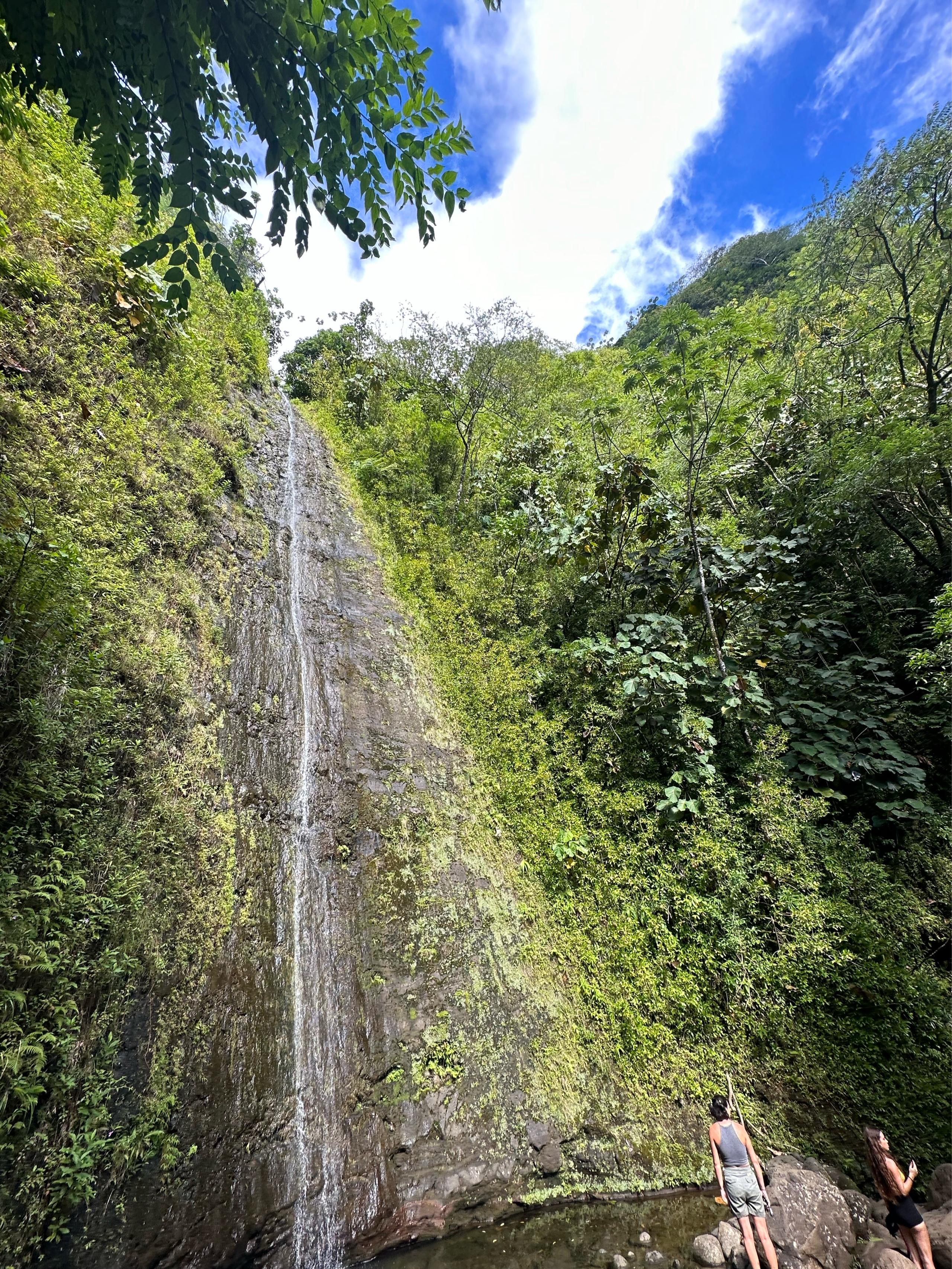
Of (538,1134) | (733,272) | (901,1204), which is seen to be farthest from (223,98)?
(733,272)

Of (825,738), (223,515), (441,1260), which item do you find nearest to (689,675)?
(825,738)

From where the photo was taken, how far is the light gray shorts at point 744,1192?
336 centimetres

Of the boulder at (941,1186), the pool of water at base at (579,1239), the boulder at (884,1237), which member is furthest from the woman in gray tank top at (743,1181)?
the boulder at (941,1186)

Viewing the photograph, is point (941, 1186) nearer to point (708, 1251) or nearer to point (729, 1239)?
point (729, 1239)

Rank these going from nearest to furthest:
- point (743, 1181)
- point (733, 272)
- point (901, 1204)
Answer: point (901, 1204), point (743, 1181), point (733, 272)

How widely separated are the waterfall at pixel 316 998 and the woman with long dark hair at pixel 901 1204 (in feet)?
12.0

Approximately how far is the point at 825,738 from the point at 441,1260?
5.23 metres

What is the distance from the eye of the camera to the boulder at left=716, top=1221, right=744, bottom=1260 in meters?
3.34

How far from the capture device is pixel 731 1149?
11.5 ft

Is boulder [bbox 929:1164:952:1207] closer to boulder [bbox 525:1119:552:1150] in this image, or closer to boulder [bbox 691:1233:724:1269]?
boulder [bbox 691:1233:724:1269]

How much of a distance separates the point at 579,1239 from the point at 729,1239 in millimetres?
1050

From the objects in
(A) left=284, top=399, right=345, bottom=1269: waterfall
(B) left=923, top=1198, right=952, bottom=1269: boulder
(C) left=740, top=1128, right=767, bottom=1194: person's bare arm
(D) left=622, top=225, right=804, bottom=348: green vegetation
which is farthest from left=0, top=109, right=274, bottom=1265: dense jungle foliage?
(D) left=622, top=225, right=804, bottom=348: green vegetation

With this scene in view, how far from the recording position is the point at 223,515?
22.8 ft

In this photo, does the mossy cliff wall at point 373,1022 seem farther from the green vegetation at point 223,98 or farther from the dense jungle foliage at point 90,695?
the green vegetation at point 223,98
